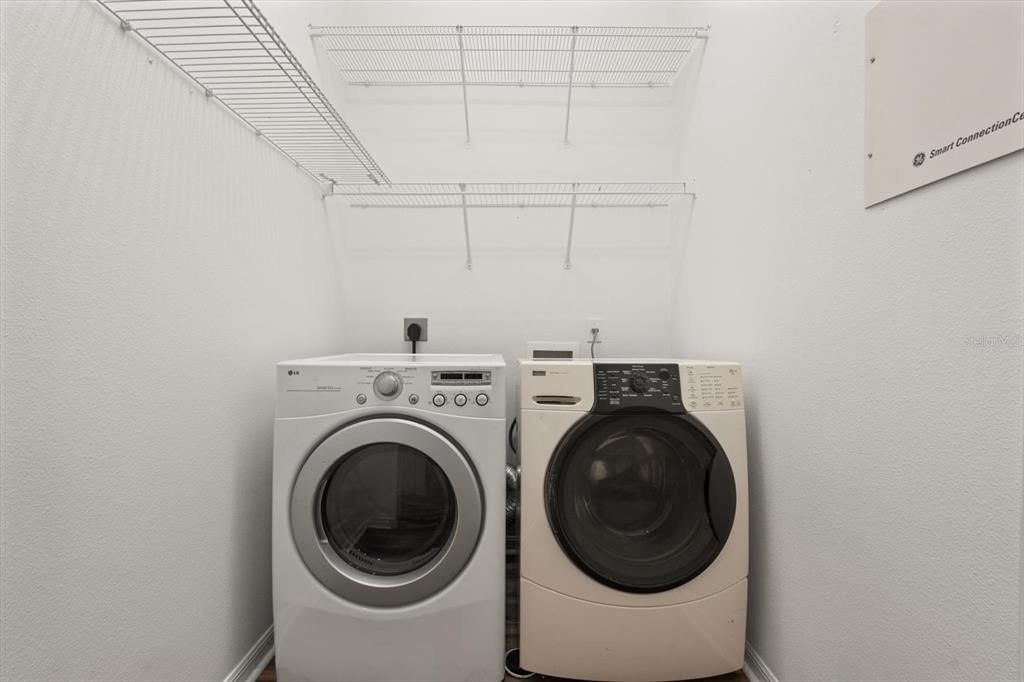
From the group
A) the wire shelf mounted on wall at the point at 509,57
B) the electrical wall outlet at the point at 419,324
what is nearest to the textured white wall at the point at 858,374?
the wire shelf mounted on wall at the point at 509,57

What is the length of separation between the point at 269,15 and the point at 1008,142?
6.40ft

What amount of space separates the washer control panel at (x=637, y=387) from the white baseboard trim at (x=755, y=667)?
808 mm

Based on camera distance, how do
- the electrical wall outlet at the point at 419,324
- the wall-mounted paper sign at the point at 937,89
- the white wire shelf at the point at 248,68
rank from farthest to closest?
1. the electrical wall outlet at the point at 419,324
2. the white wire shelf at the point at 248,68
3. the wall-mounted paper sign at the point at 937,89

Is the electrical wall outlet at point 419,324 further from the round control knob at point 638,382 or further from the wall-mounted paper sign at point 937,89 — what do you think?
the wall-mounted paper sign at point 937,89

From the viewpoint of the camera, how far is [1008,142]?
68 cm

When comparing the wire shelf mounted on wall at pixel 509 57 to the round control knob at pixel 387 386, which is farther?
the wire shelf mounted on wall at pixel 509 57

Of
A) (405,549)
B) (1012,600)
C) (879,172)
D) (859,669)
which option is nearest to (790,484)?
(859,669)

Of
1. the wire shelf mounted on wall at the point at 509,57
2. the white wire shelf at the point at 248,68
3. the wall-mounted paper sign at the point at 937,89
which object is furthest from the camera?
the wire shelf mounted on wall at the point at 509,57

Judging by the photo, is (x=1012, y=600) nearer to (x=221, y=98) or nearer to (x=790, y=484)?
(x=790, y=484)

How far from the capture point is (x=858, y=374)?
0.98 m

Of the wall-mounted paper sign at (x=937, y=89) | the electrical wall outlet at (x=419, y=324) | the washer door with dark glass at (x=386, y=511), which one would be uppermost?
the wall-mounted paper sign at (x=937, y=89)

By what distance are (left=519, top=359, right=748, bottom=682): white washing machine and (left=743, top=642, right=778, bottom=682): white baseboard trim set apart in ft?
0.25

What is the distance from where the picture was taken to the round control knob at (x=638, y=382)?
1373 mm

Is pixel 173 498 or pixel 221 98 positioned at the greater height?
pixel 221 98
